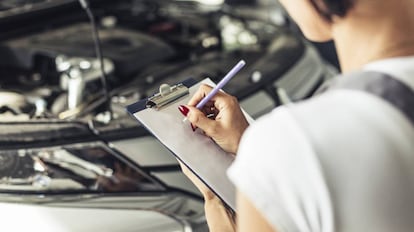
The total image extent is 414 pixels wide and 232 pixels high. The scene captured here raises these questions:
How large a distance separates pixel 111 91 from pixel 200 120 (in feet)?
2.33

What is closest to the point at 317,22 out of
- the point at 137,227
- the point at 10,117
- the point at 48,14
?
the point at 137,227

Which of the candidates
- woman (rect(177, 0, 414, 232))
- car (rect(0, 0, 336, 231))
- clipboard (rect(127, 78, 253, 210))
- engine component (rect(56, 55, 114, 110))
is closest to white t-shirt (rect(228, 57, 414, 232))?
woman (rect(177, 0, 414, 232))

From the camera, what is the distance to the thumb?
87cm

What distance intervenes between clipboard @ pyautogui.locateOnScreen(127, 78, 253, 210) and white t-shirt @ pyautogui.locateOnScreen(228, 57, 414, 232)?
0.81ft

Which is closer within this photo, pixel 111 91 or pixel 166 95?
pixel 166 95

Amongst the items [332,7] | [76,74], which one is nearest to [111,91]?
[76,74]

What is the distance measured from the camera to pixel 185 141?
876mm

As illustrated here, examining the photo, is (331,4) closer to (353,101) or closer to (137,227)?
(353,101)

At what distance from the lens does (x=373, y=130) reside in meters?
0.58

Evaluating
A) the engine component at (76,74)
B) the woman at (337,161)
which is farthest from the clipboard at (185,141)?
the engine component at (76,74)

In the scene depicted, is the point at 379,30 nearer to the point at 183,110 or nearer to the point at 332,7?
the point at 332,7

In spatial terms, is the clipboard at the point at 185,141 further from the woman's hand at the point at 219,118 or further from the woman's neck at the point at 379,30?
the woman's neck at the point at 379,30

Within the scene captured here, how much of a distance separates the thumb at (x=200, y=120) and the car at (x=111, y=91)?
0.28m

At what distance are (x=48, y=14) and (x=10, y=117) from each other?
23.1 inches
